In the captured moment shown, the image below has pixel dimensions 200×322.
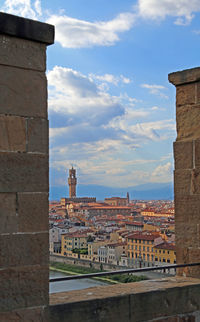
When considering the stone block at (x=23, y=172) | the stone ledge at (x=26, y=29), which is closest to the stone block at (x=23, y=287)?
the stone block at (x=23, y=172)

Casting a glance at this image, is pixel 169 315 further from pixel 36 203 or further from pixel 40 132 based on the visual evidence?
pixel 40 132

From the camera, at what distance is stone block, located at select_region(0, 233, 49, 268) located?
5.87 feet

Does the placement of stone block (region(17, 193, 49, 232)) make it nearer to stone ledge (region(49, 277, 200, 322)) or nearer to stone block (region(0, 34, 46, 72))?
stone ledge (region(49, 277, 200, 322))

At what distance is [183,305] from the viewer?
233 cm

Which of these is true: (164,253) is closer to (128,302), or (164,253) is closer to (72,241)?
(72,241)

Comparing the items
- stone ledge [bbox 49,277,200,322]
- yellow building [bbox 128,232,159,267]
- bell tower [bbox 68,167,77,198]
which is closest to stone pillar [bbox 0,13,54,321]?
stone ledge [bbox 49,277,200,322]

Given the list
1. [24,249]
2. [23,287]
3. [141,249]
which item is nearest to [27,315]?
[23,287]

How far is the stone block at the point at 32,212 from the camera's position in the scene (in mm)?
1824

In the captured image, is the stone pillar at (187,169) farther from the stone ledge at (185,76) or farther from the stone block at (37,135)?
the stone block at (37,135)

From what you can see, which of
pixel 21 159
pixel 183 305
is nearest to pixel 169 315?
pixel 183 305

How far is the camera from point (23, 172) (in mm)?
1831

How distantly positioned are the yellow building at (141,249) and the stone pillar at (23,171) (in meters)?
33.1

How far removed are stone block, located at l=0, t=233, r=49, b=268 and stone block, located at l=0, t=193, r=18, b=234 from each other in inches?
1.2

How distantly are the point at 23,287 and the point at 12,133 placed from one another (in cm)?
60
